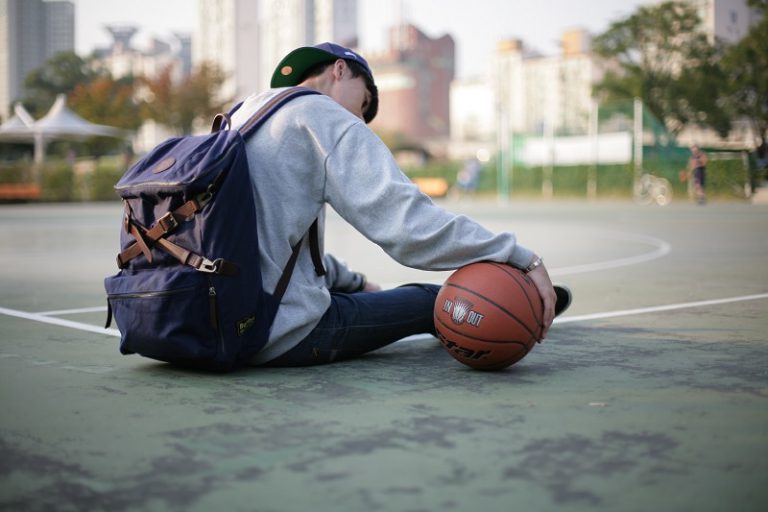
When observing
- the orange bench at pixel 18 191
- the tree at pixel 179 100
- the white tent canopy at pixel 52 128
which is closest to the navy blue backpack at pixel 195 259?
the orange bench at pixel 18 191

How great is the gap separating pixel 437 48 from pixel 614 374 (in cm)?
14907

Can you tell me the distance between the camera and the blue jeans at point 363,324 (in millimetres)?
3846

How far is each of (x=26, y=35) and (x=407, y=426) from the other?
141506 millimetres

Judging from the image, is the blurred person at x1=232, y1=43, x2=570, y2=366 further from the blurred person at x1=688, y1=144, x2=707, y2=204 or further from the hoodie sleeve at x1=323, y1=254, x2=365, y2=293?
the blurred person at x1=688, y1=144, x2=707, y2=204

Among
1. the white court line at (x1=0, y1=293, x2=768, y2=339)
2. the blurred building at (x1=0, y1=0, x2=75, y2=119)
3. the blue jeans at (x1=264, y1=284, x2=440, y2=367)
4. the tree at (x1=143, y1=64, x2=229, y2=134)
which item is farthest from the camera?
the blurred building at (x1=0, y1=0, x2=75, y2=119)

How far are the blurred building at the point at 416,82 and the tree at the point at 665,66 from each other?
68669mm

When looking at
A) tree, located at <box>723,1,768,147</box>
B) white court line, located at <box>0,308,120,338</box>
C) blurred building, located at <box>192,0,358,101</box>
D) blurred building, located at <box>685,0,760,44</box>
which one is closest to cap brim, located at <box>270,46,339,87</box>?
white court line, located at <box>0,308,120,338</box>

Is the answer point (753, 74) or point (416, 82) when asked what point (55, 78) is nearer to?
point (416, 82)

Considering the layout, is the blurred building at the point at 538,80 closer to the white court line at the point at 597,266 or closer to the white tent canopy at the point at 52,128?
the white tent canopy at the point at 52,128

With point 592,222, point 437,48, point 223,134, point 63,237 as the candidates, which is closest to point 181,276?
point 223,134

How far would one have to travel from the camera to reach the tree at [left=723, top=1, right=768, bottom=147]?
25.7m

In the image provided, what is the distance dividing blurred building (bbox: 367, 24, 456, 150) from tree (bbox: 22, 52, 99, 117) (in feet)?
163

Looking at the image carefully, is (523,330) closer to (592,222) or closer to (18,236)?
(18,236)

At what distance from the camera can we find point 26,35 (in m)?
132
